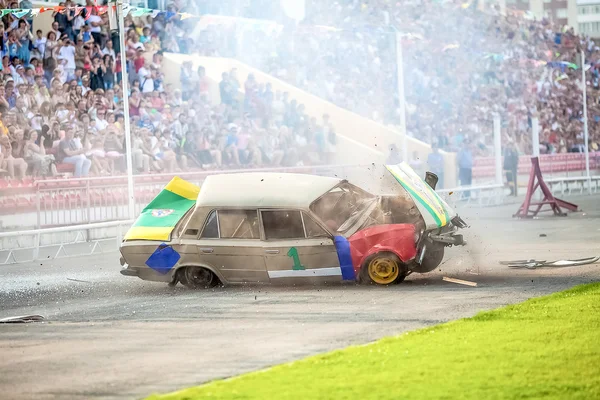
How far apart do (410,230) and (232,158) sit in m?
13.9

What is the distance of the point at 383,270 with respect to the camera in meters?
13.5

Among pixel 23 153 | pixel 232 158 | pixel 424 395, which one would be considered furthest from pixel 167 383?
pixel 232 158

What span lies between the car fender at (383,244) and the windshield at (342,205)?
30cm

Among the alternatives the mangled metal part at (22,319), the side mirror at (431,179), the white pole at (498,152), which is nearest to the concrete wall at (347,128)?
the white pole at (498,152)

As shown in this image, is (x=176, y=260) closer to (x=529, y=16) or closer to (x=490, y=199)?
(x=490, y=199)

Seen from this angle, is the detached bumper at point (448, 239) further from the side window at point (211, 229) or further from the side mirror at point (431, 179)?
the side window at point (211, 229)

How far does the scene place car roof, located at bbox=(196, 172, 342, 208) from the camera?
13.6 meters

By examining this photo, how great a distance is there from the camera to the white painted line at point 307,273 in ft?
44.0

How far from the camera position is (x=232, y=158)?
88.3ft

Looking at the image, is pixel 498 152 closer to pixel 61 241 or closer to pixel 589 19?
pixel 61 241

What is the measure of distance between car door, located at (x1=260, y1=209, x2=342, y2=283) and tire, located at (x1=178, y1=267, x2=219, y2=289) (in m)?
0.83

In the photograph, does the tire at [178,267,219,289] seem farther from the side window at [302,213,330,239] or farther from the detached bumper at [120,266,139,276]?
the side window at [302,213,330,239]

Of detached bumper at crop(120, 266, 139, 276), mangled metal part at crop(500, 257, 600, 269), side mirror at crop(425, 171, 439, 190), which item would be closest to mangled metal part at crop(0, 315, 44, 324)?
detached bumper at crop(120, 266, 139, 276)

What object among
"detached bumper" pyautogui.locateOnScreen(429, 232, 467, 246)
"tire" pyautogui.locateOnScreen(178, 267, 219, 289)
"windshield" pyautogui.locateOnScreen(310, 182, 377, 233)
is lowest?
"tire" pyautogui.locateOnScreen(178, 267, 219, 289)
